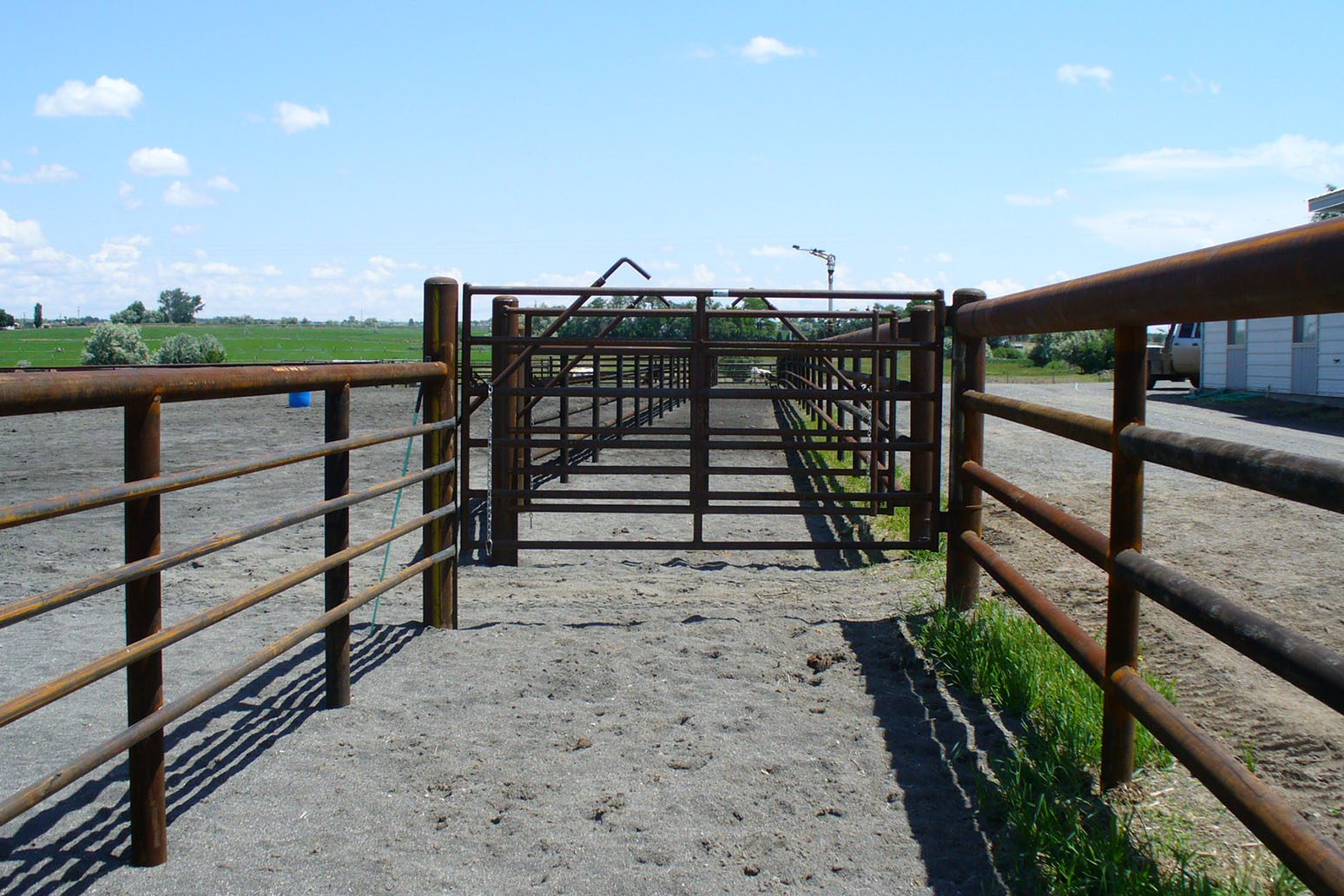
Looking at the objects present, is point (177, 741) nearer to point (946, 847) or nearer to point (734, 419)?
point (946, 847)

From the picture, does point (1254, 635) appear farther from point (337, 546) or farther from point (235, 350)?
point (235, 350)

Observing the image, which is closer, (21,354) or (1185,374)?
(1185,374)

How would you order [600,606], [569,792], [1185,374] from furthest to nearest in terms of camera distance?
[1185,374] < [600,606] < [569,792]

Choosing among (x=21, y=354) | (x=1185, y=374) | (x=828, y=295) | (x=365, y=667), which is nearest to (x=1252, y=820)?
(x=365, y=667)

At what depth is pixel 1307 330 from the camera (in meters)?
21.6

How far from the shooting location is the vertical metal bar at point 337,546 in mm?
4000

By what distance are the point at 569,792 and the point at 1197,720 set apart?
2.09 metres

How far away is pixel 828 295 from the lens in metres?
6.32

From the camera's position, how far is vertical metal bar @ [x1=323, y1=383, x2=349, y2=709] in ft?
13.1

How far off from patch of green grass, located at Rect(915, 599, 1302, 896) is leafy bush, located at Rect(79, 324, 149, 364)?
1886 inches

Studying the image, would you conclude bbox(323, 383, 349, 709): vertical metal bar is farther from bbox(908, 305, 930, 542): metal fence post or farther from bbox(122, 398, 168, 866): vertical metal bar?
bbox(908, 305, 930, 542): metal fence post

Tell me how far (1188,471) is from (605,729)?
2109 millimetres

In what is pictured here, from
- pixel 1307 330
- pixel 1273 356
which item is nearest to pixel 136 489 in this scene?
pixel 1307 330

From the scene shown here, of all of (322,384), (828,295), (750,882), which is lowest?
(750,882)
